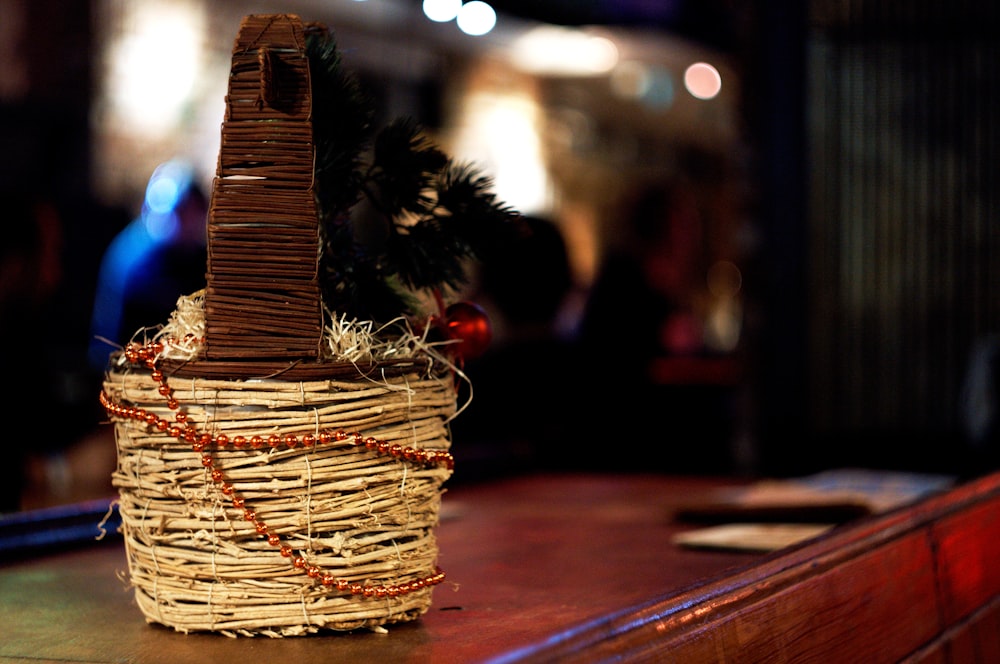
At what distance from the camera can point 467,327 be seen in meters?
0.91

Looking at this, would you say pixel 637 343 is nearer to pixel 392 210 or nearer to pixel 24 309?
pixel 24 309

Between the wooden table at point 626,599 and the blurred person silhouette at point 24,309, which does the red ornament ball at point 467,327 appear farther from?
the blurred person silhouette at point 24,309

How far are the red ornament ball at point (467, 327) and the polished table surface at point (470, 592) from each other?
196 mm

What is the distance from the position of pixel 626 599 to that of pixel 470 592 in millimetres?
127

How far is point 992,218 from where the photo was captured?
3.05 m

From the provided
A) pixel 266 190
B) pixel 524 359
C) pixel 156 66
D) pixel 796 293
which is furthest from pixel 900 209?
pixel 156 66

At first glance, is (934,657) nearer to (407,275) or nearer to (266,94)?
(407,275)

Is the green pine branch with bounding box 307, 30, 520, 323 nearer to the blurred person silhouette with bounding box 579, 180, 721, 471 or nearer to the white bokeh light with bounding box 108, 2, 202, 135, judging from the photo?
the blurred person silhouette with bounding box 579, 180, 721, 471

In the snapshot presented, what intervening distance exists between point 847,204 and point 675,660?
8.56 ft

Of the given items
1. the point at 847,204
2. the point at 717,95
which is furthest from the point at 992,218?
the point at 717,95

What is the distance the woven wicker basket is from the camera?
0.78 metres

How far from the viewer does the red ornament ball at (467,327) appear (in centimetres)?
90

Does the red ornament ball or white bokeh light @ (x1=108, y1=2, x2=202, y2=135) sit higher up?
→ white bokeh light @ (x1=108, y1=2, x2=202, y2=135)

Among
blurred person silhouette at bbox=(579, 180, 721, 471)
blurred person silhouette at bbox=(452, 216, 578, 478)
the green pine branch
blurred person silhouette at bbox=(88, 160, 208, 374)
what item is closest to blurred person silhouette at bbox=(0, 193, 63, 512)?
blurred person silhouette at bbox=(88, 160, 208, 374)
